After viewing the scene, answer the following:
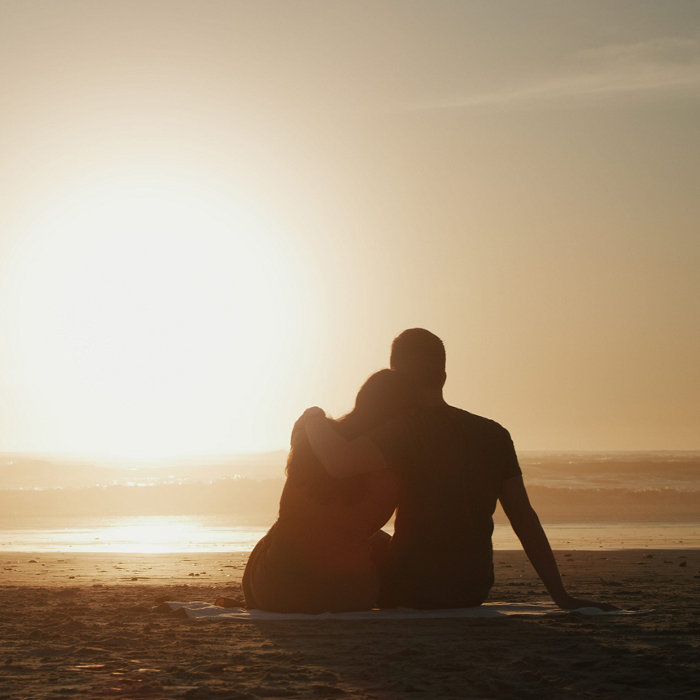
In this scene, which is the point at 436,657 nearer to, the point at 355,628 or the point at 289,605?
the point at 355,628

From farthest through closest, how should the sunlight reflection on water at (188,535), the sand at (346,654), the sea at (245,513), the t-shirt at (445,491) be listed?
the sea at (245,513)
the sunlight reflection on water at (188,535)
the t-shirt at (445,491)
the sand at (346,654)

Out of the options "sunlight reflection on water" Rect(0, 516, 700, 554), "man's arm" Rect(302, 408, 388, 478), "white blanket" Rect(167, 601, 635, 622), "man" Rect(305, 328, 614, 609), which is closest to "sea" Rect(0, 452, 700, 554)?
"sunlight reflection on water" Rect(0, 516, 700, 554)

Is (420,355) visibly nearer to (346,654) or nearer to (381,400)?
(381,400)

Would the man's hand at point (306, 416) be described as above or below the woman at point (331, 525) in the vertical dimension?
above

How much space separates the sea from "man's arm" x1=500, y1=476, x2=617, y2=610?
29.2 ft

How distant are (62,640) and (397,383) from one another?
87.6 inches

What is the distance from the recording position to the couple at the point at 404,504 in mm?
5453

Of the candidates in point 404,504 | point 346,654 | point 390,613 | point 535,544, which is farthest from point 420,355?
point 346,654

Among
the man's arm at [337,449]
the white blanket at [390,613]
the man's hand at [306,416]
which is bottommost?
the white blanket at [390,613]

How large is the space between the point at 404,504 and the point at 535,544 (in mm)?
791

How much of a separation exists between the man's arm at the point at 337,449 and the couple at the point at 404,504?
14mm

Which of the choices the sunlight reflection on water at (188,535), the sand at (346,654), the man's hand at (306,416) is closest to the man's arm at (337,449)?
the man's hand at (306,416)

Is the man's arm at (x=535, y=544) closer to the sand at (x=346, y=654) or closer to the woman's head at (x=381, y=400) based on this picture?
the sand at (x=346, y=654)

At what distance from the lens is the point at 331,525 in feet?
17.9
